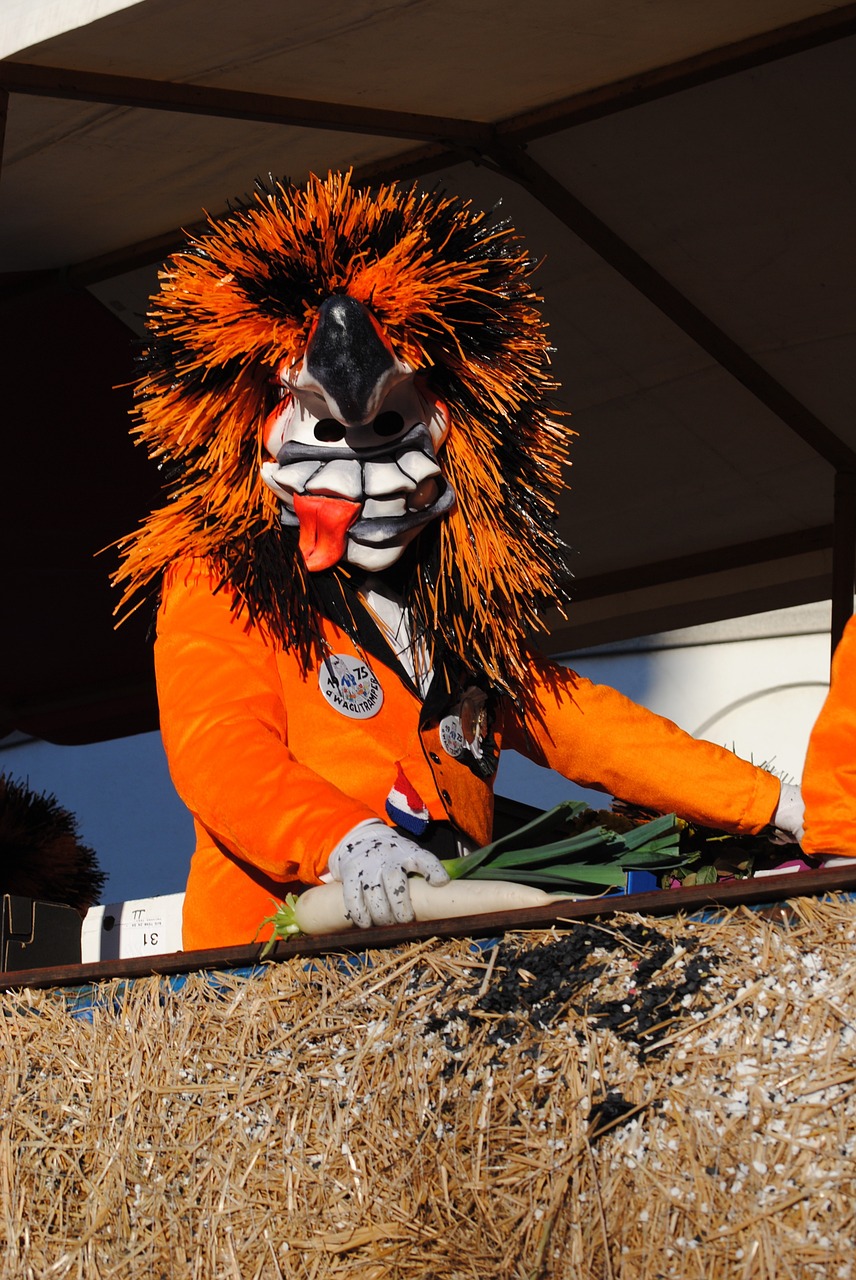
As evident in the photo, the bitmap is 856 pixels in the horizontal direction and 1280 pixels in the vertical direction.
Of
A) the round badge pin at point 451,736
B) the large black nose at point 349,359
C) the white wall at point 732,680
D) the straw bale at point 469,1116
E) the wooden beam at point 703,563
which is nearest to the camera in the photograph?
the straw bale at point 469,1116

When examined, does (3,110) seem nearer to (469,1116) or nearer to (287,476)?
(287,476)

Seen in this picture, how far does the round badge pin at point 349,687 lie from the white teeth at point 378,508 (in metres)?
0.16

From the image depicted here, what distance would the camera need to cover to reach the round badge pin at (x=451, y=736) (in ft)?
5.85

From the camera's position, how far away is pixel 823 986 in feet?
3.57

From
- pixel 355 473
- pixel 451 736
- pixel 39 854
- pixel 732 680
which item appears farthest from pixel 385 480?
pixel 732 680

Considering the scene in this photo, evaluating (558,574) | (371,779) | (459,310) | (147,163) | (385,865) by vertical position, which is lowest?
(385,865)

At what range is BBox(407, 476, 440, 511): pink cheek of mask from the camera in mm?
1770

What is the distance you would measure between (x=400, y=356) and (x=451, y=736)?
421mm

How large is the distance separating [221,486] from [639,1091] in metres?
0.93

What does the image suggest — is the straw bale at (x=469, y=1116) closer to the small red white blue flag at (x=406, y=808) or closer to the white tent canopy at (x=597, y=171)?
the small red white blue flag at (x=406, y=808)

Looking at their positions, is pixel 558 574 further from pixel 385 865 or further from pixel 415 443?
pixel 385 865

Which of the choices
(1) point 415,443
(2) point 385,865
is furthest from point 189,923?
(1) point 415,443

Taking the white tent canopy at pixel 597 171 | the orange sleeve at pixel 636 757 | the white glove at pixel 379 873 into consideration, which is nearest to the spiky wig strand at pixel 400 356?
the orange sleeve at pixel 636 757

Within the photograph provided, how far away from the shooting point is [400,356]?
1.74 m
